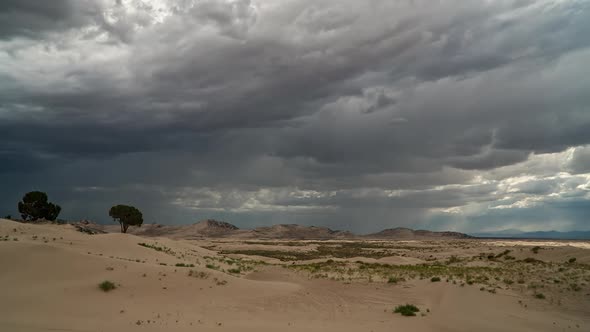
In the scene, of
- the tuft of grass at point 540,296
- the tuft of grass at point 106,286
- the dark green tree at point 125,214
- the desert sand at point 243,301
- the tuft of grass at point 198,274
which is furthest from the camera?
the dark green tree at point 125,214

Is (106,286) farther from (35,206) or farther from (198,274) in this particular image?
(35,206)

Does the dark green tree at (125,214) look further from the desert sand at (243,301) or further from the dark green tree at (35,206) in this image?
the desert sand at (243,301)

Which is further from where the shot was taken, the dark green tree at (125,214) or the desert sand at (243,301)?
the dark green tree at (125,214)

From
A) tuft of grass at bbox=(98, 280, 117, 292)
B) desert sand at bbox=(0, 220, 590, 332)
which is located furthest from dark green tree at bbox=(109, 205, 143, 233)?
tuft of grass at bbox=(98, 280, 117, 292)

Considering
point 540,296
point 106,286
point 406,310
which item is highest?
point 106,286

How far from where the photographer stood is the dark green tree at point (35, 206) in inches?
2896

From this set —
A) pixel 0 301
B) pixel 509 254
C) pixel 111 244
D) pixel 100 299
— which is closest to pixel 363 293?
pixel 100 299

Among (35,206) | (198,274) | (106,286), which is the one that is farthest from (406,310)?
(35,206)

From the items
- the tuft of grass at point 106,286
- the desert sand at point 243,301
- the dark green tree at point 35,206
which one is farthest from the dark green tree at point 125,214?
the tuft of grass at point 106,286

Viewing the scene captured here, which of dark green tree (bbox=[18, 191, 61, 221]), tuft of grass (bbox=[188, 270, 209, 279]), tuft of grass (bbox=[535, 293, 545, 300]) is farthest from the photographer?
dark green tree (bbox=[18, 191, 61, 221])

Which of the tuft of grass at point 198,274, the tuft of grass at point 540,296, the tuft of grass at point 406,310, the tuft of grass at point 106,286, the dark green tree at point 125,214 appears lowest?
the tuft of grass at point 406,310

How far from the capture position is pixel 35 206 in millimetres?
74438

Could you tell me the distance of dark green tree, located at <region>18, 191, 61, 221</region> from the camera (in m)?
73.6

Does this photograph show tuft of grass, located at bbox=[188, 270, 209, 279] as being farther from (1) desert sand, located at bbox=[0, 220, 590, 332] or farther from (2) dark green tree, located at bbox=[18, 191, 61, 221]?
(2) dark green tree, located at bbox=[18, 191, 61, 221]
